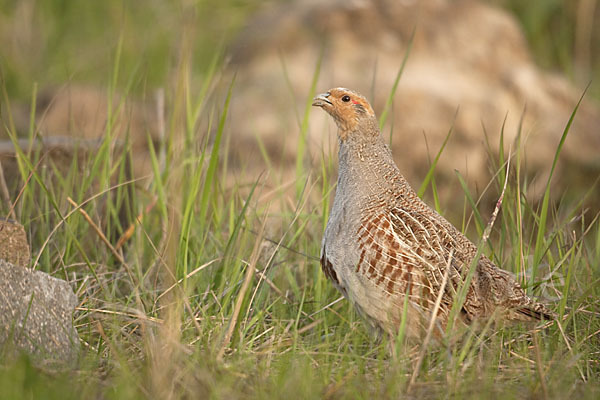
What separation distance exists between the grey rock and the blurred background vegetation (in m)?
7.05

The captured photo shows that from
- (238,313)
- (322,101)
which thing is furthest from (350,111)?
(238,313)

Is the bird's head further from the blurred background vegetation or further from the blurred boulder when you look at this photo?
the blurred background vegetation

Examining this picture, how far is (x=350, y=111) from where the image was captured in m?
4.15

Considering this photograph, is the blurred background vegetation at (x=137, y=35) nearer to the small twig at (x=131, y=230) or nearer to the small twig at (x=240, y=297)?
the small twig at (x=131, y=230)

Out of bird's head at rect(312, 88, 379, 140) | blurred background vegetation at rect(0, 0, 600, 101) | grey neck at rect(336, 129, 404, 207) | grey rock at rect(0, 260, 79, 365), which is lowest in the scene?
blurred background vegetation at rect(0, 0, 600, 101)

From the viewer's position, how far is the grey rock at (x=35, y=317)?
3.28m

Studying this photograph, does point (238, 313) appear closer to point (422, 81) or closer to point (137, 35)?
point (422, 81)

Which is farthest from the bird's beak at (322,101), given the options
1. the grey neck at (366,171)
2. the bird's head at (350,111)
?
the grey neck at (366,171)

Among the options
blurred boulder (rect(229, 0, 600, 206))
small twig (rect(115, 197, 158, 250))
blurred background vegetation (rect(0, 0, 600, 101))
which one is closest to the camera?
small twig (rect(115, 197, 158, 250))

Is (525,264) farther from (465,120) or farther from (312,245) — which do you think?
(465,120)

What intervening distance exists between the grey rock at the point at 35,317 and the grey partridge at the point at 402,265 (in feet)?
3.90

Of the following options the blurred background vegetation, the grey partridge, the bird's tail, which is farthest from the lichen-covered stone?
the blurred background vegetation

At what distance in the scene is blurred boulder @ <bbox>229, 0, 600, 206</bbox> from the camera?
847 centimetres

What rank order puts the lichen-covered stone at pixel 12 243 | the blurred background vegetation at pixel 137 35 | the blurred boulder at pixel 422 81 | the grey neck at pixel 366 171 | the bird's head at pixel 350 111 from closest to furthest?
the lichen-covered stone at pixel 12 243 → the grey neck at pixel 366 171 → the bird's head at pixel 350 111 → the blurred boulder at pixel 422 81 → the blurred background vegetation at pixel 137 35
